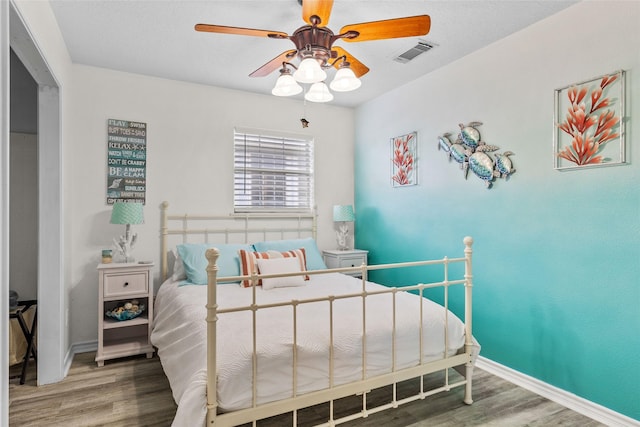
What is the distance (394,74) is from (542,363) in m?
2.67

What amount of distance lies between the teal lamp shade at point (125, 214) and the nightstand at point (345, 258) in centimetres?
198

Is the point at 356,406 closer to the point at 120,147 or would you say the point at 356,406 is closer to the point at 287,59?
the point at 287,59

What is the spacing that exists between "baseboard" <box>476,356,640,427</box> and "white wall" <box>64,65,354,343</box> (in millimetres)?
2518

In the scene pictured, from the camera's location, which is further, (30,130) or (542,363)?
(30,130)

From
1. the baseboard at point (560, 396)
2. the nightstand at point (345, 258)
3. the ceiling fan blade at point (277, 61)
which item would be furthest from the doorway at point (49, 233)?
the baseboard at point (560, 396)

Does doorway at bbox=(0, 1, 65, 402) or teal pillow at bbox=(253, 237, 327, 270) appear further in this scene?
teal pillow at bbox=(253, 237, 327, 270)

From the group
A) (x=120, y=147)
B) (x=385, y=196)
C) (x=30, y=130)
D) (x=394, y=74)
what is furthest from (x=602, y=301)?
(x=30, y=130)

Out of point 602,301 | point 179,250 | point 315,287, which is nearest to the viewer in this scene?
point 602,301

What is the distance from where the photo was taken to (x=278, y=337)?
1889 millimetres

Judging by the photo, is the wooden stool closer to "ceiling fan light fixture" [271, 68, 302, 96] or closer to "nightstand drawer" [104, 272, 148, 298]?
"nightstand drawer" [104, 272, 148, 298]

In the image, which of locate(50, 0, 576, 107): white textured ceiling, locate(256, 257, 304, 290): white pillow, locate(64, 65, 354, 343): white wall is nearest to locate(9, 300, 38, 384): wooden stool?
locate(64, 65, 354, 343): white wall

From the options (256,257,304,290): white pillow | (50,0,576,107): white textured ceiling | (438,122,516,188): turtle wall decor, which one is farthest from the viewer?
(256,257,304,290): white pillow

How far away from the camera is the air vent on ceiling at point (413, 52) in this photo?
2934mm

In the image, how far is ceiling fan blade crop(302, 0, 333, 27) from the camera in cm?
180
